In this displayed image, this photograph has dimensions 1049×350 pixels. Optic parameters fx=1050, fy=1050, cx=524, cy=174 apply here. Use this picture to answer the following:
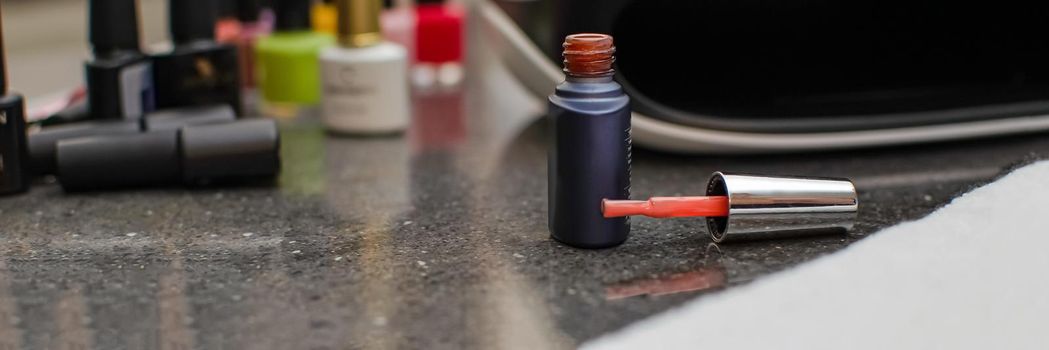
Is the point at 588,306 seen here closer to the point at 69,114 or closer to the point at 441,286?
the point at 441,286

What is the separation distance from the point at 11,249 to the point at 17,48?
668 millimetres

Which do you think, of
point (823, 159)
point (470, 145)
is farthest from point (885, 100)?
point (470, 145)

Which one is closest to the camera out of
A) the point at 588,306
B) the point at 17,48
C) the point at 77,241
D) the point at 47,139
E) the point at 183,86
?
the point at 588,306

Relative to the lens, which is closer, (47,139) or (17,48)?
(47,139)

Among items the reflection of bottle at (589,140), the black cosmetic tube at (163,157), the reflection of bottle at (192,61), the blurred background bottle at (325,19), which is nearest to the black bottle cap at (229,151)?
the black cosmetic tube at (163,157)

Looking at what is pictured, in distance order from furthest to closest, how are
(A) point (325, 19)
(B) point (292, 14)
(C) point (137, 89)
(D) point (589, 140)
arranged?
(A) point (325, 19) < (B) point (292, 14) < (C) point (137, 89) < (D) point (589, 140)

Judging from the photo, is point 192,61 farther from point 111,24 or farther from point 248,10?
point 248,10

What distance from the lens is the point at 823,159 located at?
713 mm

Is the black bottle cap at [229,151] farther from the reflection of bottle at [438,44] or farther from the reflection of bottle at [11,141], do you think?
the reflection of bottle at [438,44]

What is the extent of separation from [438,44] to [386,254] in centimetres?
54

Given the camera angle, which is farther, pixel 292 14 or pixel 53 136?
pixel 292 14

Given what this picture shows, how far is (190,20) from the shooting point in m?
0.77

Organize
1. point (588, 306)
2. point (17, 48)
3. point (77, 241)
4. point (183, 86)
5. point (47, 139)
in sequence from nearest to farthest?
point (588, 306) < point (77, 241) < point (47, 139) < point (183, 86) < point (17, 48)

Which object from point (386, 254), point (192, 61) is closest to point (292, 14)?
point (192, 61)
